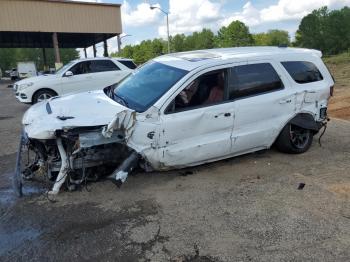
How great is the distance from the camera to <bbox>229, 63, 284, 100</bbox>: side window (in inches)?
227

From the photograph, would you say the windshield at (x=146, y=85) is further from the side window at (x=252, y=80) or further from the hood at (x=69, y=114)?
the side window at (x=252, y=80)

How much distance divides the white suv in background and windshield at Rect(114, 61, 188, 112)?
6.60 m

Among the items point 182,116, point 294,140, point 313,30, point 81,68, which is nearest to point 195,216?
point 182,116

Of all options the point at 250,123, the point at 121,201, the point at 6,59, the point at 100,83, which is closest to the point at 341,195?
the point at 250,123

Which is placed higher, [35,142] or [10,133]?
[35,142]

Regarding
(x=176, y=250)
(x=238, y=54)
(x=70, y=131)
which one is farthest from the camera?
(x=238, y=54)

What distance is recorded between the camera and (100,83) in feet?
43.2

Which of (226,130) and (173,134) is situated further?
(226,130)

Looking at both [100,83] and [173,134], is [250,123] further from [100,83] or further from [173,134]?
[100,83]

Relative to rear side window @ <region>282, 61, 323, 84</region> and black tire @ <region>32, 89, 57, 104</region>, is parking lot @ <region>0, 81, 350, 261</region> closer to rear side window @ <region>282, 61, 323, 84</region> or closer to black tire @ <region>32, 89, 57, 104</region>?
rear side window @ <region>282, 61, 323, 84</region>

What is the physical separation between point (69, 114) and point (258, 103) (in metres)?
2.70

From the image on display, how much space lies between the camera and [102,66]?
13.3 metres

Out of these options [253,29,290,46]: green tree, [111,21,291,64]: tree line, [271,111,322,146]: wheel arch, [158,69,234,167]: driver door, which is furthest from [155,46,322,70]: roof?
[253,29,290,46]: green tree

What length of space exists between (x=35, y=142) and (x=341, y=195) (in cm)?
397
